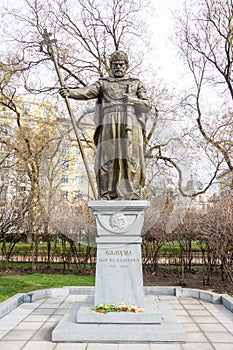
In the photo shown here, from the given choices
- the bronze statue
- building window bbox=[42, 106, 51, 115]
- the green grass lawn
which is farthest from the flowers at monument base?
building window bbox=[42, 106, 51, 115]

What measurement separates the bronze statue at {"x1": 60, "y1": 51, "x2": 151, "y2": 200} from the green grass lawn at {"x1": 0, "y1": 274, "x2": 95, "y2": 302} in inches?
194

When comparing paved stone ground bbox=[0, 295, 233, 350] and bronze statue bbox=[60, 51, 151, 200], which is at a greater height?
bronze statue bbox=[60, 51, 151, 200]

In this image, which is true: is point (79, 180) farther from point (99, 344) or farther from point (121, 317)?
point (99, 344)

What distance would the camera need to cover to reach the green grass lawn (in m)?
9.83

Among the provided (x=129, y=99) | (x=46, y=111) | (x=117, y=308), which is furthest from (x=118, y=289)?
(x=46, y=111)

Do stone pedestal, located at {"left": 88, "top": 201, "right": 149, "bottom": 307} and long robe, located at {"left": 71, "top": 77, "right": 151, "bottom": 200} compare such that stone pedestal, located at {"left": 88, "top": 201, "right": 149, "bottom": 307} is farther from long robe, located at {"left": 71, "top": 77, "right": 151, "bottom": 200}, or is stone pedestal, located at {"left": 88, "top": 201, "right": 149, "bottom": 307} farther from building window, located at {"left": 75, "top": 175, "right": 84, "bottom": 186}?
building window, located at {"left": 75, "top": 175, "right": 84, "bottom": 186}

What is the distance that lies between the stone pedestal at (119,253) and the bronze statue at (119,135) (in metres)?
0.28

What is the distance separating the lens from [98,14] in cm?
1747

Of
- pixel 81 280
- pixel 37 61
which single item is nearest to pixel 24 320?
pixel 81 280

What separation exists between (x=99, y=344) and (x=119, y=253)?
141 centimetres

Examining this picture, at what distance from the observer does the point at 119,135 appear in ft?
20.7

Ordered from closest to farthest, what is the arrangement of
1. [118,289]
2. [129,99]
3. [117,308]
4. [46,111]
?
[117,308], [118,289], [129,99], [46,111]


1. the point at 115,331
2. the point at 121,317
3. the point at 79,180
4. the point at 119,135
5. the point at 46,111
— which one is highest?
the point at 46,111

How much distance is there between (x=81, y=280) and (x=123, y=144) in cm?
685
